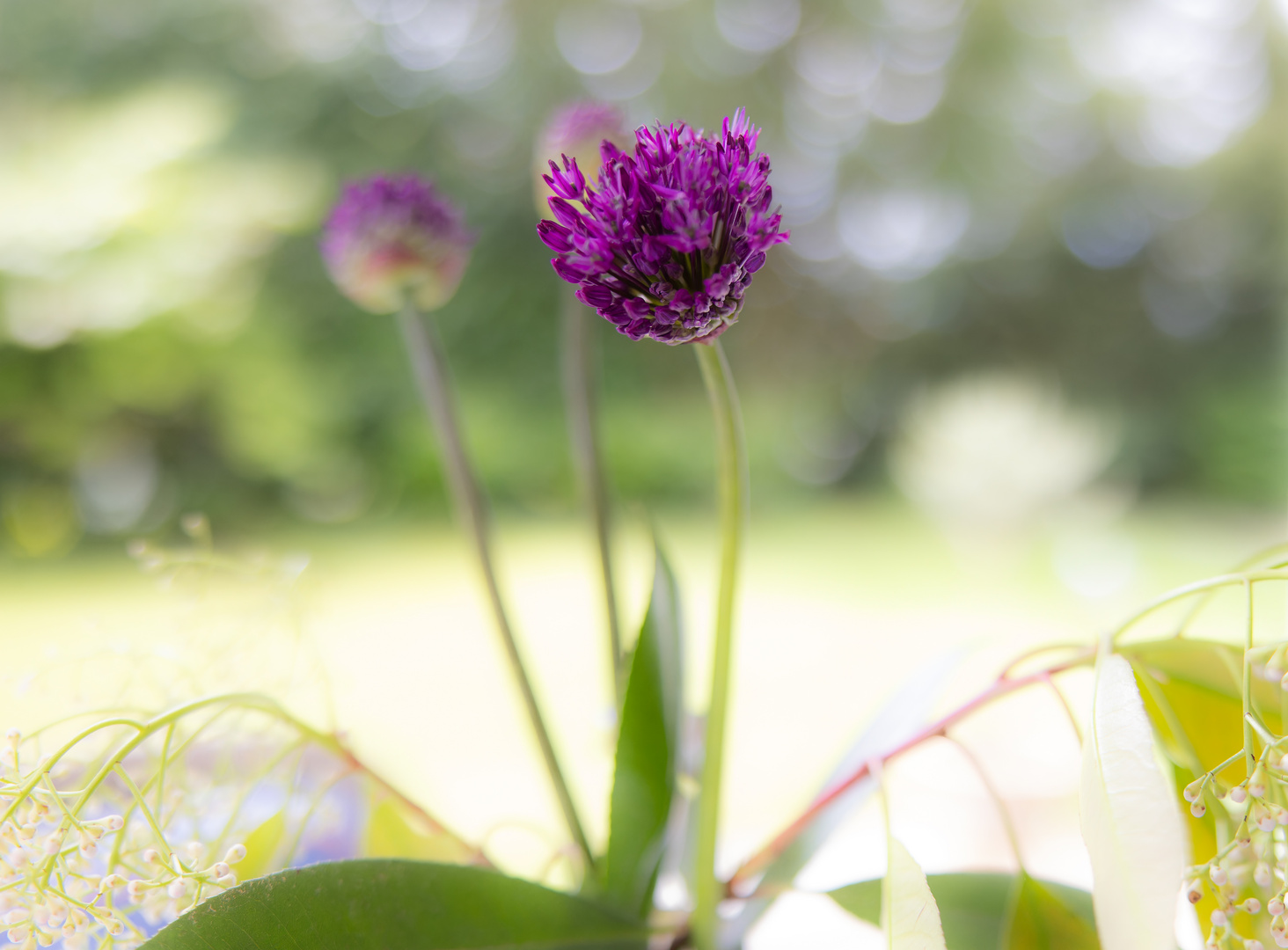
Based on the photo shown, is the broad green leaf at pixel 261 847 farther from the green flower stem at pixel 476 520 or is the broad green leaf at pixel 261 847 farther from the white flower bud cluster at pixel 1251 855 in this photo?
the white flower bud cluster at pixel 1251 855

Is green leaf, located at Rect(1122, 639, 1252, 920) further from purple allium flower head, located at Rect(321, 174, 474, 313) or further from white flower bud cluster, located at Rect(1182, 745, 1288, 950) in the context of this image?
purple allium flower head, located at Rect(321, 174, 474, 313)

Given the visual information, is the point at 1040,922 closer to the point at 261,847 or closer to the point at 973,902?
the point at 973,902

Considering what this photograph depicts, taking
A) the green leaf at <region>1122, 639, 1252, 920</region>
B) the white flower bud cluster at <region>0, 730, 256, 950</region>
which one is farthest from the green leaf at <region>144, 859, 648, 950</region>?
the green leaf at <region>1122, 639, 1252, 920</region>

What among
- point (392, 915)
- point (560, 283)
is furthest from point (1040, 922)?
point (560, 283)

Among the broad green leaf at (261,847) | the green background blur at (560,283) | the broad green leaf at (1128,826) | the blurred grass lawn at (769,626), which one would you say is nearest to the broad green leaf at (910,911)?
the broad green leaf at (1128,826)

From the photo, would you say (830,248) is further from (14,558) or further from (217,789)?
(217,789)

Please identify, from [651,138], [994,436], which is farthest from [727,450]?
[994,436]
